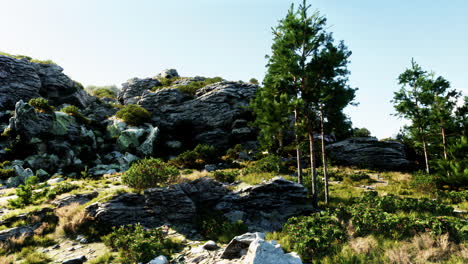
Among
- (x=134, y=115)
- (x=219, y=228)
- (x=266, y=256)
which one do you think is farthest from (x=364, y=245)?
(x=134, y=115)

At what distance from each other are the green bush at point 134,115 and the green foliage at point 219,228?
83.4 feet

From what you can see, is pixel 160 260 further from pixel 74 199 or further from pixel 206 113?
pixel 206 113

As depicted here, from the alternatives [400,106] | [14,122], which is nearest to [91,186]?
[14,122]

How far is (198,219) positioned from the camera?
1247cm

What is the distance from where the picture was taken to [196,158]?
2669 centimetres

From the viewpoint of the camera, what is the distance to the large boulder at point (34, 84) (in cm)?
3284

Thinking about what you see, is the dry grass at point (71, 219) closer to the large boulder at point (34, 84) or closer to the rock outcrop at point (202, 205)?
the rock outcrop at point (202, 205)

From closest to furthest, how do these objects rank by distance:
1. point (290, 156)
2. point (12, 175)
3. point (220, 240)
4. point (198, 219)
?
point (220, 240)
point (198, 219)
point (12, 175)
point (290, 156)

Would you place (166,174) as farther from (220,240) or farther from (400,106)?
(400,106)

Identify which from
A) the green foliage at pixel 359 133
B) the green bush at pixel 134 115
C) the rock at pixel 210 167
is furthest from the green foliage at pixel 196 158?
the green foliage at pixel 359 133

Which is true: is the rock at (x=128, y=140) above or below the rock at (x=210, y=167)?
above

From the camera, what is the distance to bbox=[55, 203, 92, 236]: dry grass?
11.4 m

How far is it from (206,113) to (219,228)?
2479 centimetres

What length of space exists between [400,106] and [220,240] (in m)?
26.5
